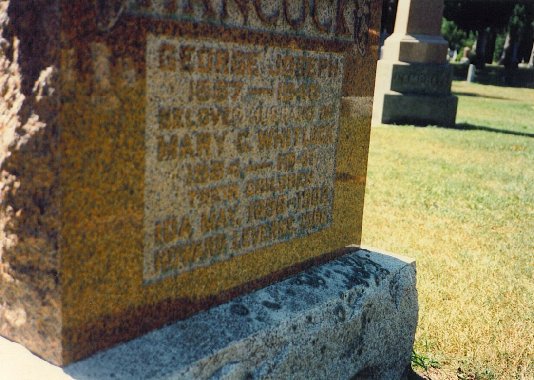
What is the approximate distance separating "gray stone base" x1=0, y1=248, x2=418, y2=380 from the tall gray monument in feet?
28.3

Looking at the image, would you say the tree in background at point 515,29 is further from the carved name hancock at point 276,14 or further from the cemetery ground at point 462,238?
the carved name hancock at point 276,14

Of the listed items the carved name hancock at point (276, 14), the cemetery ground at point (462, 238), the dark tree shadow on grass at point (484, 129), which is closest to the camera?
the carved name hancock at point (276, 14)

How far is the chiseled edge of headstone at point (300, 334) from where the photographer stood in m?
1.58

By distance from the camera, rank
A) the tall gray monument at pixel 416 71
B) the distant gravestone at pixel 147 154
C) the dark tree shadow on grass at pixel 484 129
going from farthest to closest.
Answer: the dark tree shadow on grass at pixel 484 129, the tall gray monument at pixel 416 71, the distant gravestone at pixel 147 154

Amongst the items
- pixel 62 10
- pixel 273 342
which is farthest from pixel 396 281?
pixel 62 10

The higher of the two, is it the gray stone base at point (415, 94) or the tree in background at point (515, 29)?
the tree in background at point (515, 29)

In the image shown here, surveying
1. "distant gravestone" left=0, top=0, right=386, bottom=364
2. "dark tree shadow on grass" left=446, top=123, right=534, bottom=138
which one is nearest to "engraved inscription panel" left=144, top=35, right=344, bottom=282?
"distant gravestone" left=0, top=0, right=386, bottom=364

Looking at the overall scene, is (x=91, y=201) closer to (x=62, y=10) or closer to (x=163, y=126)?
(x=163, y=126)

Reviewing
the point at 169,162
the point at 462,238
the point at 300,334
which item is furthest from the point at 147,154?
the point at 462,238

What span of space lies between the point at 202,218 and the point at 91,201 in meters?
0.40

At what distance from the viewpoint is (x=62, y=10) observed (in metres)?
1.31

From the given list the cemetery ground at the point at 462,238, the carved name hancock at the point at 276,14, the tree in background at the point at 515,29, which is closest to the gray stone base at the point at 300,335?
the cemetery ground at the point at 462,238

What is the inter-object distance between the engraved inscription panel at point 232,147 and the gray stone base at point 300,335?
0.58 feet

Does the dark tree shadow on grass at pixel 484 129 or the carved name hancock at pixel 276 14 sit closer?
the carved name hancock at pixel 276 14
